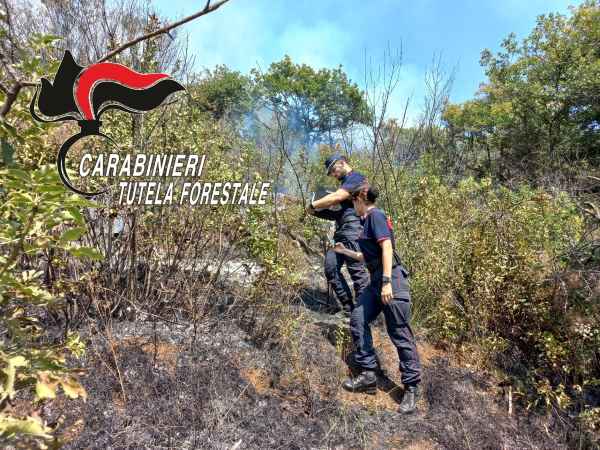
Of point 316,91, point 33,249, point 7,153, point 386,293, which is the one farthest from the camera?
point 316,91

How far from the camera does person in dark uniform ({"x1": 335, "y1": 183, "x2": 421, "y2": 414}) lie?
10.5 feet

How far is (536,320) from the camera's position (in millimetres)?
3791

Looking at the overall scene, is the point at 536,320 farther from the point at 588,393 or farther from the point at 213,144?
the point at 213,144

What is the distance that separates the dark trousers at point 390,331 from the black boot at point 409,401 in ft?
0.22

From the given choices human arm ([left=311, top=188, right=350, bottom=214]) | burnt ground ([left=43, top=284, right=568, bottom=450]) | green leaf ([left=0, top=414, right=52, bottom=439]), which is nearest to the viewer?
green leaf ([left=0, top=414, right=52, bottom=439])

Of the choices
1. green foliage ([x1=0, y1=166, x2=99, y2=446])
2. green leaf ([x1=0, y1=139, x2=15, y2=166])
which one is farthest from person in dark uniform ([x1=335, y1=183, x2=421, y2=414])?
green leaf ([x1=0, y1=139, x2=15, y2=166])

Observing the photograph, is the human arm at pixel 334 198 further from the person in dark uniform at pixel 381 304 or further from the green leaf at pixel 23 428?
the green leaf at pixel 23 428

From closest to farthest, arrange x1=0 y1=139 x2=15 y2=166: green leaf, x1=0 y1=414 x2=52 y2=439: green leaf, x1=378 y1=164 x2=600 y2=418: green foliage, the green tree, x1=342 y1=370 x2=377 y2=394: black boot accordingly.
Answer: x1=0 y1=414 x2=52 y2=439: green leaf
x1=0 y1=139 x2=15 y2=166: green leaf
x1=342 y1=370 x2=377 y2=394: black boot
x1=378 y1=164 x2=600 y2=418: green foliage
the green tree

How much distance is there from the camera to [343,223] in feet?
13.7

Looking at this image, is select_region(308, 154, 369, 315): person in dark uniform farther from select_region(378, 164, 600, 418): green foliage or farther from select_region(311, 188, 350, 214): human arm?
select_region(378, 164, 600, 418): green foliage

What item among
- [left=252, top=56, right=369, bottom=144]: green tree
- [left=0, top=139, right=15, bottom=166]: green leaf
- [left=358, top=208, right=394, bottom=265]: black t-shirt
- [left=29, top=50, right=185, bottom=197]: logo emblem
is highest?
[left=252, top=56, right=369, bottom=144]: green tree

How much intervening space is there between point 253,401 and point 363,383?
96 centimetres

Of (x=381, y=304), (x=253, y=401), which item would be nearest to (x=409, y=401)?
(x=381, y=304)

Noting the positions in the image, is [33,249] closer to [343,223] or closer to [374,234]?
[374,234]
